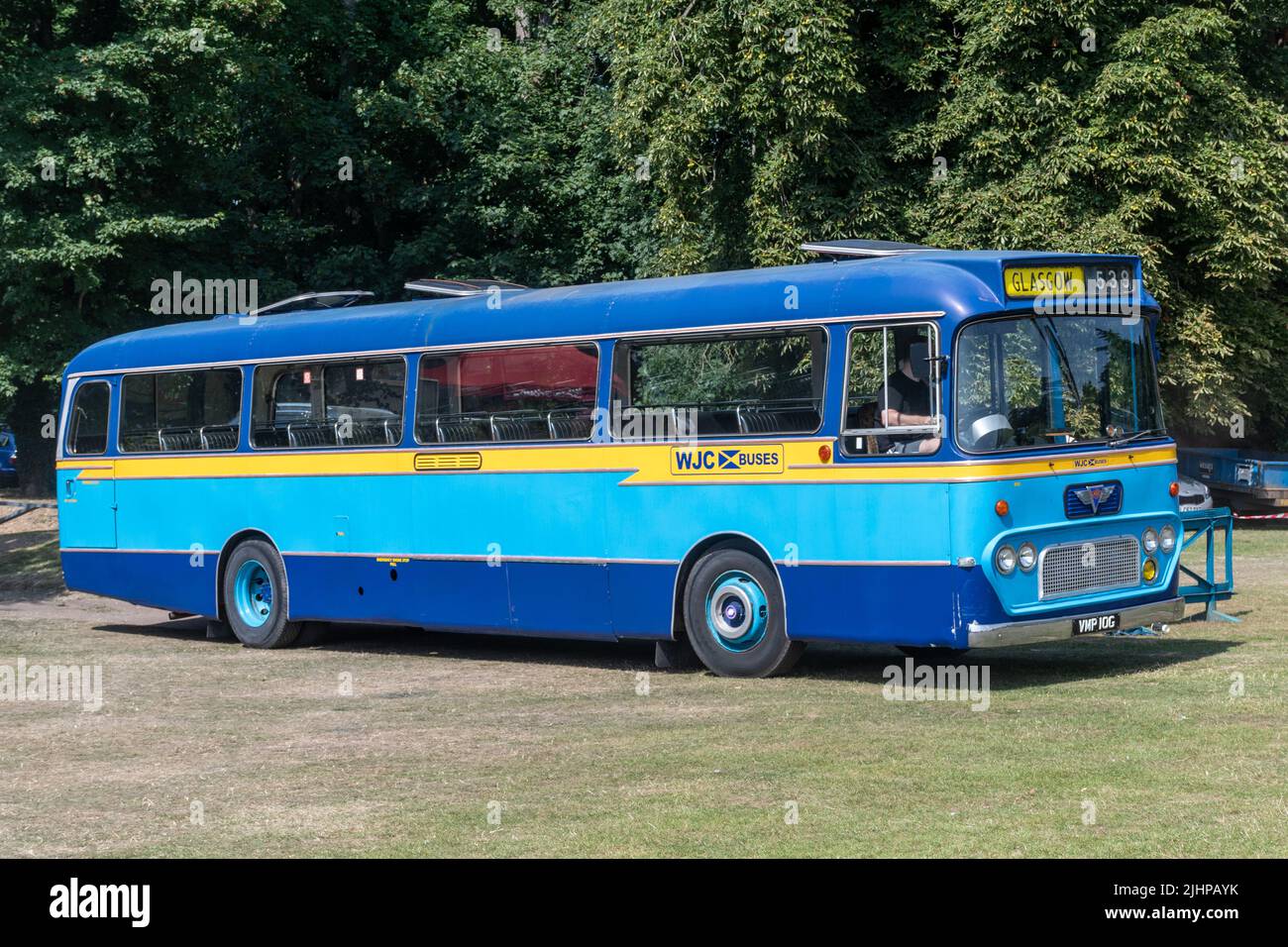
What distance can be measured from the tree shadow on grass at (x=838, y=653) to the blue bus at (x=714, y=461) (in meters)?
0.45

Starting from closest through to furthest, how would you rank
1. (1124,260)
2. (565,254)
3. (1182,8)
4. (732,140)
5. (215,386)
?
(1124,260) < (215,386) < (1182,8) < (732,140) < (565,254)

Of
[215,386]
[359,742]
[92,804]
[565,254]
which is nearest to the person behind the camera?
[92,804]

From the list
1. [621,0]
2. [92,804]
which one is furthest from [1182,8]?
[92,804]

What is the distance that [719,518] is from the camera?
14297 millimetres

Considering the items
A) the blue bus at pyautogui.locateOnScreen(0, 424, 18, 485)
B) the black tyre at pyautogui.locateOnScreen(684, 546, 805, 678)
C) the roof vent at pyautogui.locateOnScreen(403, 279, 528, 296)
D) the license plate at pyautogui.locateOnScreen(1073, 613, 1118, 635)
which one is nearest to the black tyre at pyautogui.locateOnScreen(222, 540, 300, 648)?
the roof vent at pyautogui.locateOnScreen(403, 279, 528, 296)

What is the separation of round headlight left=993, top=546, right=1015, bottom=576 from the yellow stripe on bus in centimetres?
51

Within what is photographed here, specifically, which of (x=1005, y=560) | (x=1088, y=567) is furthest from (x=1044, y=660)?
(x=1005, y=560)

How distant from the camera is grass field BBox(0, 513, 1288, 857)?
8.44 meters

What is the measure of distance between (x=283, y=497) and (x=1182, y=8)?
684 inches

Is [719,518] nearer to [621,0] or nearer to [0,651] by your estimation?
[0,651]

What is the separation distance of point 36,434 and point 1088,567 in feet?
88.1

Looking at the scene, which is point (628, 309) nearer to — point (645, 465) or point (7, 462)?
point (645, 465)

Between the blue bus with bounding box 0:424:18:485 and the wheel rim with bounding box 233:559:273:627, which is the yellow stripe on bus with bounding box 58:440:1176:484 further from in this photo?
the blue bus with bounding box 0:424:18:485

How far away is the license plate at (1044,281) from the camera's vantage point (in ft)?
43.1
